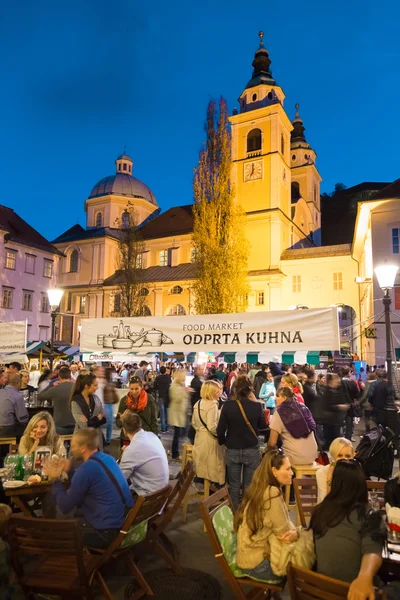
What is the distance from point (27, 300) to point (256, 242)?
923 inches

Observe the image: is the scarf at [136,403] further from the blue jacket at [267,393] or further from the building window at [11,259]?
the building window at [11,259]

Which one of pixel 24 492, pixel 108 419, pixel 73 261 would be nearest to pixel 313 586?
pixel 24 492

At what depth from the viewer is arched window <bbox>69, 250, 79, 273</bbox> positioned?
189ft

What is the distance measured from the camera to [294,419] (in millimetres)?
6566

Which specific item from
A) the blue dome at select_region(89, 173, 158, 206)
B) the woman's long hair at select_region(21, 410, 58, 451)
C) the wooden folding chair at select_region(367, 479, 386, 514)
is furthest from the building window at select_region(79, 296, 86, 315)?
the wooden folding chair at select_region(367, 479, 386, 514)

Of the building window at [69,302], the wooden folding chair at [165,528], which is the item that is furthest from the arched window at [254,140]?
the wooden folding chair at [165,528]

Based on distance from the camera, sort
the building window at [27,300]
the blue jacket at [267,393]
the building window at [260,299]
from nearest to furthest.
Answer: the blue jacket at [267,393]
the building window at [260,299]
the building window at [27,300]

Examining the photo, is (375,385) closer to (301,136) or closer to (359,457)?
(359,457)

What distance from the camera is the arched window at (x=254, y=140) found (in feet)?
152

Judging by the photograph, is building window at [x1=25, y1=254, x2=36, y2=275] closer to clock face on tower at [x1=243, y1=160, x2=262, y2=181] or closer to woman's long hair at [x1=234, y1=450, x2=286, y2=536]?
clock face on tower at [x1=243, y1=160, x2=262, y2=181]

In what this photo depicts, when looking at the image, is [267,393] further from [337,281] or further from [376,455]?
[337,281]

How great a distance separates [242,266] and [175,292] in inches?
544

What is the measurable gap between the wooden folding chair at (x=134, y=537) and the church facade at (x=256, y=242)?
2963 centimetres

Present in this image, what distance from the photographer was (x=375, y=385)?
11.9 metres
